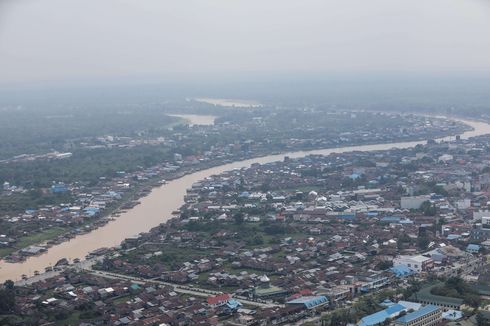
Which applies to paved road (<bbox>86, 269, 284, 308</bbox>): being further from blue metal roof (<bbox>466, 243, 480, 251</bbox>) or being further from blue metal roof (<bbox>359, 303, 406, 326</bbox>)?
blue metal roof (<bbox>466, 243, 480, 251</bbox>)

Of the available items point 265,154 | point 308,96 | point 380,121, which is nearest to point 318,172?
point 265,154

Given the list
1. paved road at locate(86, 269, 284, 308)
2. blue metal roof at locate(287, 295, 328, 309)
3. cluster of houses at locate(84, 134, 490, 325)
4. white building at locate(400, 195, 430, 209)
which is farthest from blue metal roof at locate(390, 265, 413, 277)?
white building at locate(400, 195, 430, 209)

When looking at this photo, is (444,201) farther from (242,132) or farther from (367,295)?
(242,132)

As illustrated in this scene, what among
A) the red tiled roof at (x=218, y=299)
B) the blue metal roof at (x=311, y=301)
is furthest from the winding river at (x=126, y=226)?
the blue metal roof at (x=311, y=301)

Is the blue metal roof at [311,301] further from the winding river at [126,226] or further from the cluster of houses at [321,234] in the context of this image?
the winding river at [126,226]

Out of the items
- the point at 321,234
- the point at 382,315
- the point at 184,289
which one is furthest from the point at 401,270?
the point at 184,289

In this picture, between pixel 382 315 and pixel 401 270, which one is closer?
pixel 382 315

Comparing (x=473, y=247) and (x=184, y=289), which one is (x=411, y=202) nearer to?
(x=473, y=247)
